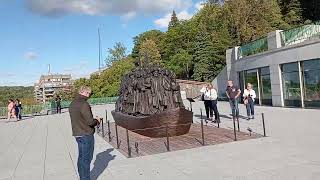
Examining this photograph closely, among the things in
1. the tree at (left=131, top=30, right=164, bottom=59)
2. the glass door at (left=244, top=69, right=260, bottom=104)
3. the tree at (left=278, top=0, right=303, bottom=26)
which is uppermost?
the tree at (left=131, top=30, right=164, bottom=59)

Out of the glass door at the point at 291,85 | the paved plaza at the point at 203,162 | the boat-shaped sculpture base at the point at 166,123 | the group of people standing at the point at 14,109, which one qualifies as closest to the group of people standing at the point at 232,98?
the boat-shaped sculpture base at the point at 166,123

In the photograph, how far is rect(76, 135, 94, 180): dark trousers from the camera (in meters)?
7.16

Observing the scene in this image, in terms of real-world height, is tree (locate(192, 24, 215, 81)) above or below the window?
above

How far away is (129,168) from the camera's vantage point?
8727mm

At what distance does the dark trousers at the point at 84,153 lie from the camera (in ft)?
23.5

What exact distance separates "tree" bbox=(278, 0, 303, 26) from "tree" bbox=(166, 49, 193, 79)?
1658 cm

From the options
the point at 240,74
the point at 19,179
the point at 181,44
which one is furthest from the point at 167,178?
the point at 181,44

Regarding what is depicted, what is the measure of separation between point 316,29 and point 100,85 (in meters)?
55.9

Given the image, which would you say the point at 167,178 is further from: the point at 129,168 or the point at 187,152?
the point at 187,152

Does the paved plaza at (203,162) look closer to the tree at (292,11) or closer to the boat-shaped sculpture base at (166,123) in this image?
the boat-shaped sculpture base at (166,123)

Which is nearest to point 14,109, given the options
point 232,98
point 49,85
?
point 232,98

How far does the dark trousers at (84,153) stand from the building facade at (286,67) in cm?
1587

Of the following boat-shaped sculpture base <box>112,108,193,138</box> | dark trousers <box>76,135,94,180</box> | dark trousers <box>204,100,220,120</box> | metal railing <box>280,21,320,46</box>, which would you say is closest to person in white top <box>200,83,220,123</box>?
dark trousers <box>204,100,220,120</box>

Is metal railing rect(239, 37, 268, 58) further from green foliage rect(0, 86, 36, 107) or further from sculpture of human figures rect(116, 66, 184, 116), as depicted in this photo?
green foliage rect(0, 86, 36, 107)
